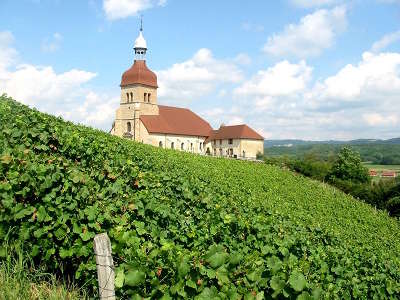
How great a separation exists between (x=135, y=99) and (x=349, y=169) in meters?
36.3

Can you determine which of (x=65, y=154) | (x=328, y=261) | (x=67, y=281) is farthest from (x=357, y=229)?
(x=67, y=281)

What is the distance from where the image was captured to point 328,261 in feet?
21.7

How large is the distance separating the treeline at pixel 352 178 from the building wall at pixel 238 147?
41.3 ft

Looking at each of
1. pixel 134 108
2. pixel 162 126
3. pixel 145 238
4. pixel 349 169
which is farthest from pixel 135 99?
pixel 145 238

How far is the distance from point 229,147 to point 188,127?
29.1 ft

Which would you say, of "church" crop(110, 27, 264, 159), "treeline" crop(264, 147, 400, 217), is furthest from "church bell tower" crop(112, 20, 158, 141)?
"treeline" crop(264, 147, 400, 217)

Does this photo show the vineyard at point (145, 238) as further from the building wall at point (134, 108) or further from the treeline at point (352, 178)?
the building wall at point (134, 108)

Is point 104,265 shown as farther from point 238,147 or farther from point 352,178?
point 238,147

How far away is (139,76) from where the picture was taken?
216 ft

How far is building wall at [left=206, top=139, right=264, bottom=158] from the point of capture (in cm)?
7138

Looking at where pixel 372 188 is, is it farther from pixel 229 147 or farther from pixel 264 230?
pixel 264 230

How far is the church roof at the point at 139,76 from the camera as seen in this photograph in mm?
65938

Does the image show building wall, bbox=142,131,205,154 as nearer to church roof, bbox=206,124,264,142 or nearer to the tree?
church roof, bbox=206,124,264,142

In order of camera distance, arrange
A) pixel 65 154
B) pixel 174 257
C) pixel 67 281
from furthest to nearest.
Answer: pixel 65 154 → pixel 67 281 → pixel 174 257
